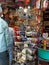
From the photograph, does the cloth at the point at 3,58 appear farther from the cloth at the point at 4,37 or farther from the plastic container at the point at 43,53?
the plastic container at the point at 43,53

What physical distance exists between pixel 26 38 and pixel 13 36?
0.88ft

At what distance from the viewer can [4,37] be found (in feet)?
14.3

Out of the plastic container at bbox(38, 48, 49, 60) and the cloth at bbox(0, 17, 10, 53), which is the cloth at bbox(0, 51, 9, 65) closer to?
the cloth at bbox(0, 17, 10, 53)

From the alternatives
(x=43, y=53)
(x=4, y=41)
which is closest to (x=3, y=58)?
(x=4, y=41)

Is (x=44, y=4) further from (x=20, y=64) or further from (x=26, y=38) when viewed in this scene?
(x=20, y=64)

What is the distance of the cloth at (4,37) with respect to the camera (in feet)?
14.1

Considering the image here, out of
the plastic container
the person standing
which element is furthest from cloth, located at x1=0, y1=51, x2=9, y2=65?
the plastic container

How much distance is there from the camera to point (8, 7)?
5742 mm

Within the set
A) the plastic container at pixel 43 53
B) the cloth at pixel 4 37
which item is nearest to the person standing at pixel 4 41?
the cloth at pixel 4 37

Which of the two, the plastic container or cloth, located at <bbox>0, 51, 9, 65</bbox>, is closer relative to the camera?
cloth, located at <bbox>0, 51, 9, 65</bbox>

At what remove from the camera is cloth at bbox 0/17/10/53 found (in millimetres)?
4285

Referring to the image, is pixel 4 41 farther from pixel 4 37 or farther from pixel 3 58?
pixel 3 58

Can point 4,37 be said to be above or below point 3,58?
above

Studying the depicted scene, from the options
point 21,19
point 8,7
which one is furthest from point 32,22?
point 8,7
